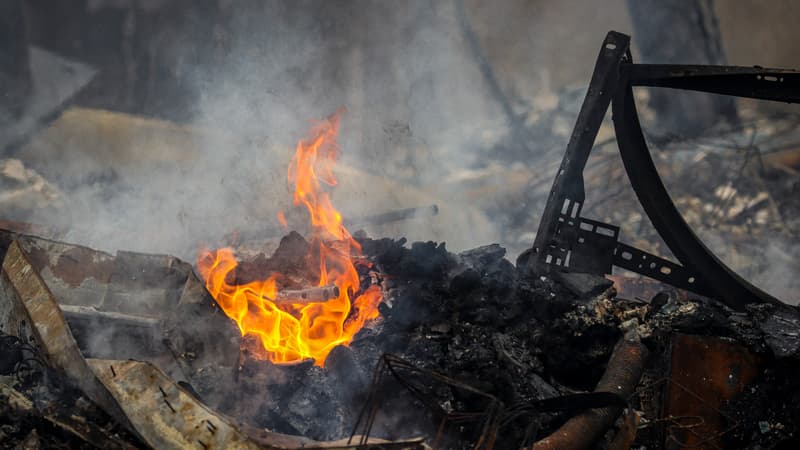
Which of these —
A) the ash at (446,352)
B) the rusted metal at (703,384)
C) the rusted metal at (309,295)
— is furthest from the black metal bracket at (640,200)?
the rusted metal at (309,295)

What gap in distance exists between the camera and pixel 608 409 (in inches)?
198

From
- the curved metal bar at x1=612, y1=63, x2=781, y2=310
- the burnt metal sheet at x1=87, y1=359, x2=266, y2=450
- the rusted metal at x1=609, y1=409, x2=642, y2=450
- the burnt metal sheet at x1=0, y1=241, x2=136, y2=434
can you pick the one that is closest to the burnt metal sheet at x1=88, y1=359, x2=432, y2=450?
the burnt metal sheet at x1=87, y1=359, x2=266, y2=450

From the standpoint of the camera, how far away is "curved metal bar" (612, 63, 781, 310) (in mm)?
7102

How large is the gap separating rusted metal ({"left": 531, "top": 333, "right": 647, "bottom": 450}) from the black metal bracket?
5.24ft

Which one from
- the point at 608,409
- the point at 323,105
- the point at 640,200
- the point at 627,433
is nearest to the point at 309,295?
the point at 608,409

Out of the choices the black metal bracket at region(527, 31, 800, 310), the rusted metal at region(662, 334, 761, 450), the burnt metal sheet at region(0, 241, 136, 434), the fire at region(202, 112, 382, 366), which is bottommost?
the burnt metal sheet at region(0, 241, 136, 434)

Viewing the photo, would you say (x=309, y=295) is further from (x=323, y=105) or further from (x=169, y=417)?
(x=323, y=105)

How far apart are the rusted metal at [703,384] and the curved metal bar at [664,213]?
135cm

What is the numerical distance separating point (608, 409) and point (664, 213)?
3.11 metres

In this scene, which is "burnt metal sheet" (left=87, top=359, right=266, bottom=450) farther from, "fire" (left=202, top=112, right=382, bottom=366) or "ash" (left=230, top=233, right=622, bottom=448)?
"fire" (left=202, top=112, right=382, bottom=366)

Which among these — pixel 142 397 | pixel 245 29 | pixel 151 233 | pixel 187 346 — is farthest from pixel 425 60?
pixel 142 397

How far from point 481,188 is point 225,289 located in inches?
283

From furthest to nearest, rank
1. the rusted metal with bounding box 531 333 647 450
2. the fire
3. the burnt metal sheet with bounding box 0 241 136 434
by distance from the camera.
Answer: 1. the fire
2. the rusted metal with bounding box 531 333 647 450
3. the burnt metal sheet with bounding box 0 241 136 434

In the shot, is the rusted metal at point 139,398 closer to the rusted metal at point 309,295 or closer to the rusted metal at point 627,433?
the rusted metal at point 627,433
